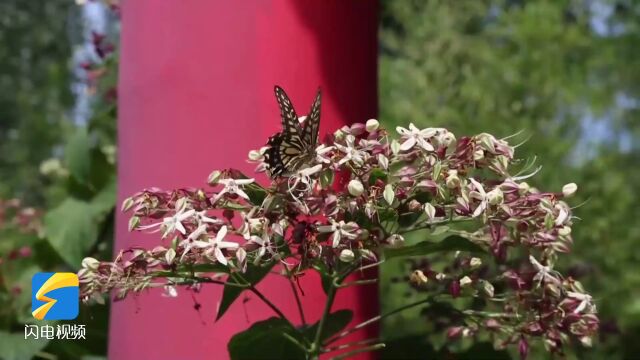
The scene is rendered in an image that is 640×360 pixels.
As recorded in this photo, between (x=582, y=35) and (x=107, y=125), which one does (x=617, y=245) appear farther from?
(x=107, y=125)

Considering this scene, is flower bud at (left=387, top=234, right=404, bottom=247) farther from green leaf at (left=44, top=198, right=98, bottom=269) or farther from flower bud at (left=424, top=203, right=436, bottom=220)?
green leaf at (left=44, top=198, right=98, bottom=269)

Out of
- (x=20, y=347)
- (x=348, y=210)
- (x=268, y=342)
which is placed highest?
(x=348, y=210)

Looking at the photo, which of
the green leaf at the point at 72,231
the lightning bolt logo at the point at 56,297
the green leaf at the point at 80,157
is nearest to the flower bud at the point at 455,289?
the lightning bolt logo at the point at 56,297

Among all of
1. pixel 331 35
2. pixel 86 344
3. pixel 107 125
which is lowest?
pixel 86 344

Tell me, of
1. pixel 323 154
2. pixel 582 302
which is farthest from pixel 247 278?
pixel 582 302

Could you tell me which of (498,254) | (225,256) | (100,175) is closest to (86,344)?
(100,175)

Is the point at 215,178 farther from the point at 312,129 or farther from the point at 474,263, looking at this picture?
the point at 474,263
